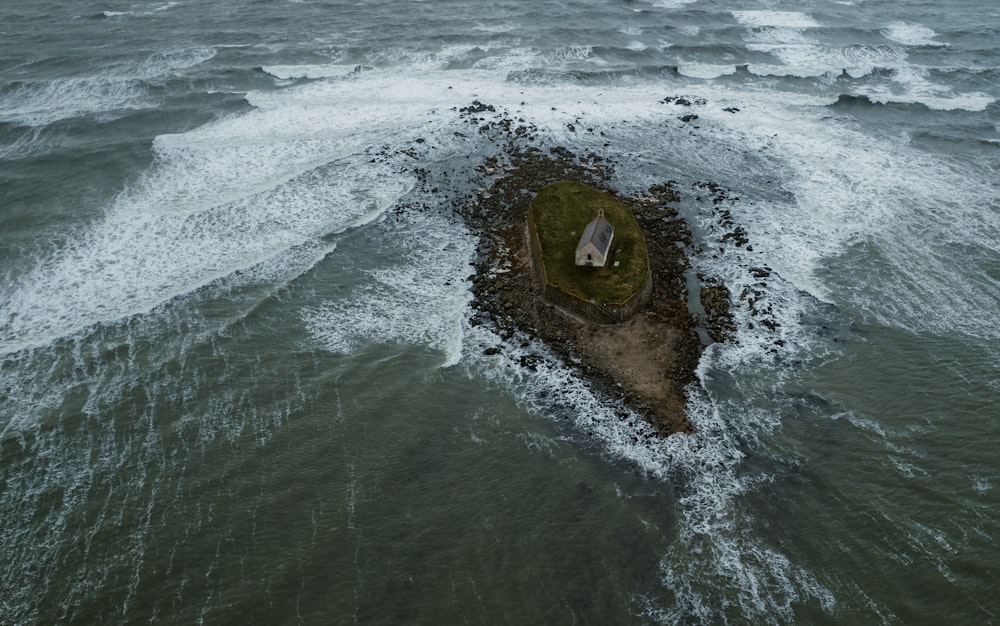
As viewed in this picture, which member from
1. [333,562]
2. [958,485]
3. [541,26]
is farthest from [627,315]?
[541,26]

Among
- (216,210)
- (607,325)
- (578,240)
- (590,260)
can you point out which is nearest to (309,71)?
(216,210)

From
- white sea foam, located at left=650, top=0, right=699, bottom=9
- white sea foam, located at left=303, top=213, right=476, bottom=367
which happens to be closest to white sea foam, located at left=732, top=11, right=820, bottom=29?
white sea foam, located at left=650, top=0, right=699, bottom=9

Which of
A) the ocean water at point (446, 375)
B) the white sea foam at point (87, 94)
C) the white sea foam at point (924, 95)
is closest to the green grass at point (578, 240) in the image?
the ocean water at point (446, 375)

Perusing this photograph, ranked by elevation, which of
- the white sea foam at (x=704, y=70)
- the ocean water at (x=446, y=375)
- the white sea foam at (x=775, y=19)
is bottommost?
the ocean water at (x=446, y=375)

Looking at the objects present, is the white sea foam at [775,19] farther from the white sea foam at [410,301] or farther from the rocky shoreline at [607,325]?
the white sea foam at [410,301]

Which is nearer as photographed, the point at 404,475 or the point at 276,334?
the point at 404,475

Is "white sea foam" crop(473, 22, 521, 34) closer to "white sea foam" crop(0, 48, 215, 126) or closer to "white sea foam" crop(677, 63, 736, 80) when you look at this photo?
"white sea foam" crop(677, 63, 736, 80)

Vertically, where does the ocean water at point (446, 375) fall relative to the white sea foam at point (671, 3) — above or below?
below

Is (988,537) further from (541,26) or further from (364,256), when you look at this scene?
(541,26)
